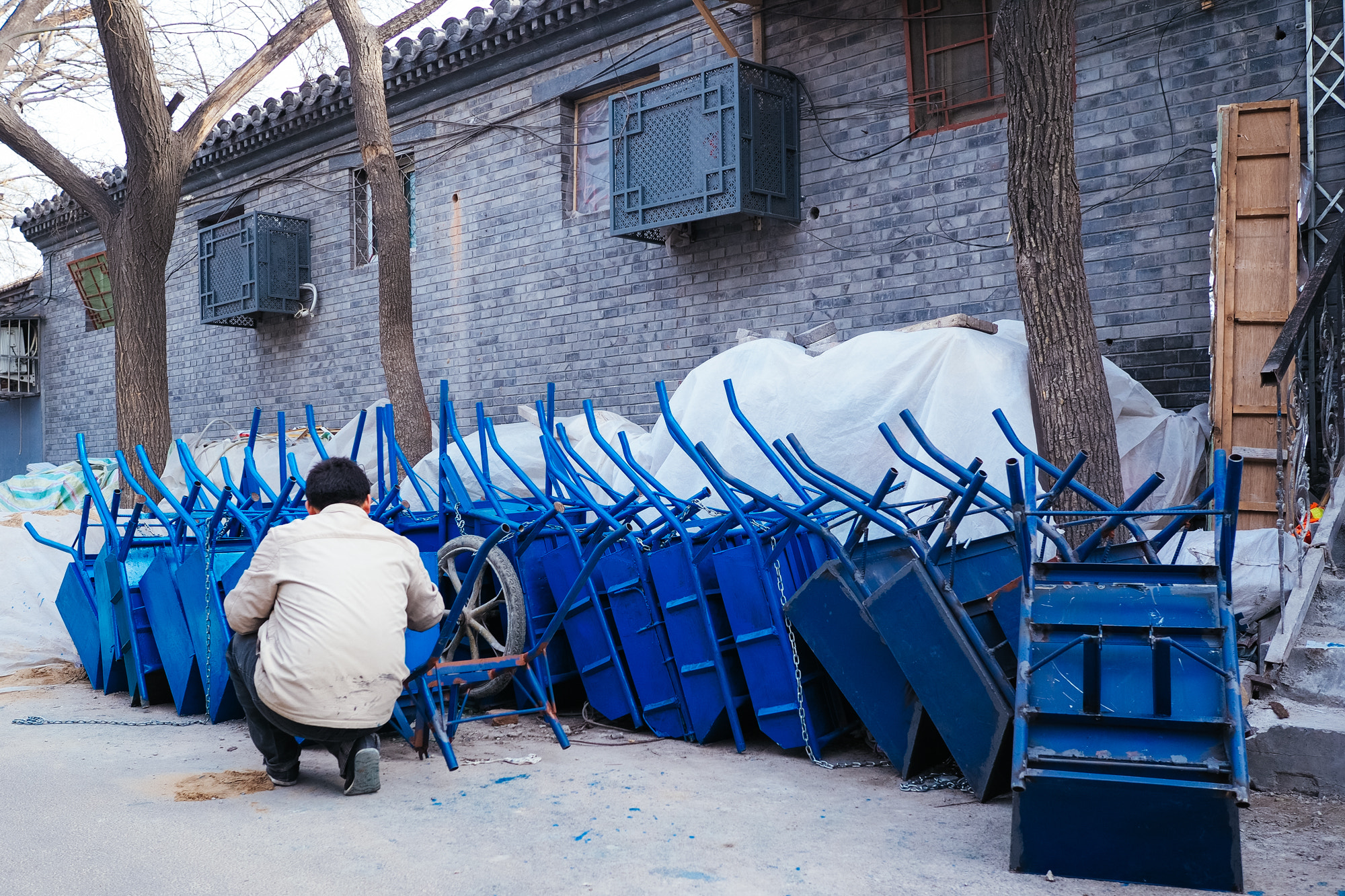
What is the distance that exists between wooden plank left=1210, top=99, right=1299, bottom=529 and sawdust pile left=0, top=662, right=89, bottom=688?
669 centimetres

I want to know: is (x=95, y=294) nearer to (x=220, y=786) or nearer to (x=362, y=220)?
(x=362, y=220)

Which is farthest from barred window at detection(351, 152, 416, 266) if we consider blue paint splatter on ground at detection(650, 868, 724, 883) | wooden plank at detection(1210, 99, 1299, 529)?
blue paint splatter on ground at detection(650, 868, 724, 883)

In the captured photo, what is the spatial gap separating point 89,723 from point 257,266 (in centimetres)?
835

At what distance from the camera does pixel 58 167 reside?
31.7ft

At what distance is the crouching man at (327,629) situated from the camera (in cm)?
388

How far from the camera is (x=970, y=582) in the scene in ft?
14.7

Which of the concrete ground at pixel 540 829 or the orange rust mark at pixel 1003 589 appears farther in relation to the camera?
the orange rust mark at pixel 1003 589

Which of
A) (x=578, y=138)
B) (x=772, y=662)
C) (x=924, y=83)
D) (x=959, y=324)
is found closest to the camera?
(x=772, y=662)

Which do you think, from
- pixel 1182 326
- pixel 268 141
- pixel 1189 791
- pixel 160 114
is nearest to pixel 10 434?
pixel 268 141

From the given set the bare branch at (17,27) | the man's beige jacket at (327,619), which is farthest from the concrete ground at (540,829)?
the bare branch at (17,27)

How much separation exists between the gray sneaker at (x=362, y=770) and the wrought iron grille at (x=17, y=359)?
16.9 metres

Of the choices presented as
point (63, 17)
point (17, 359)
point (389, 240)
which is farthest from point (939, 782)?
point (17, 359)

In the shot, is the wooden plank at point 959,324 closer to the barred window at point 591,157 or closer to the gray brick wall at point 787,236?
the gray brick wall at point 787,236

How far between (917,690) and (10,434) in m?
19.0
